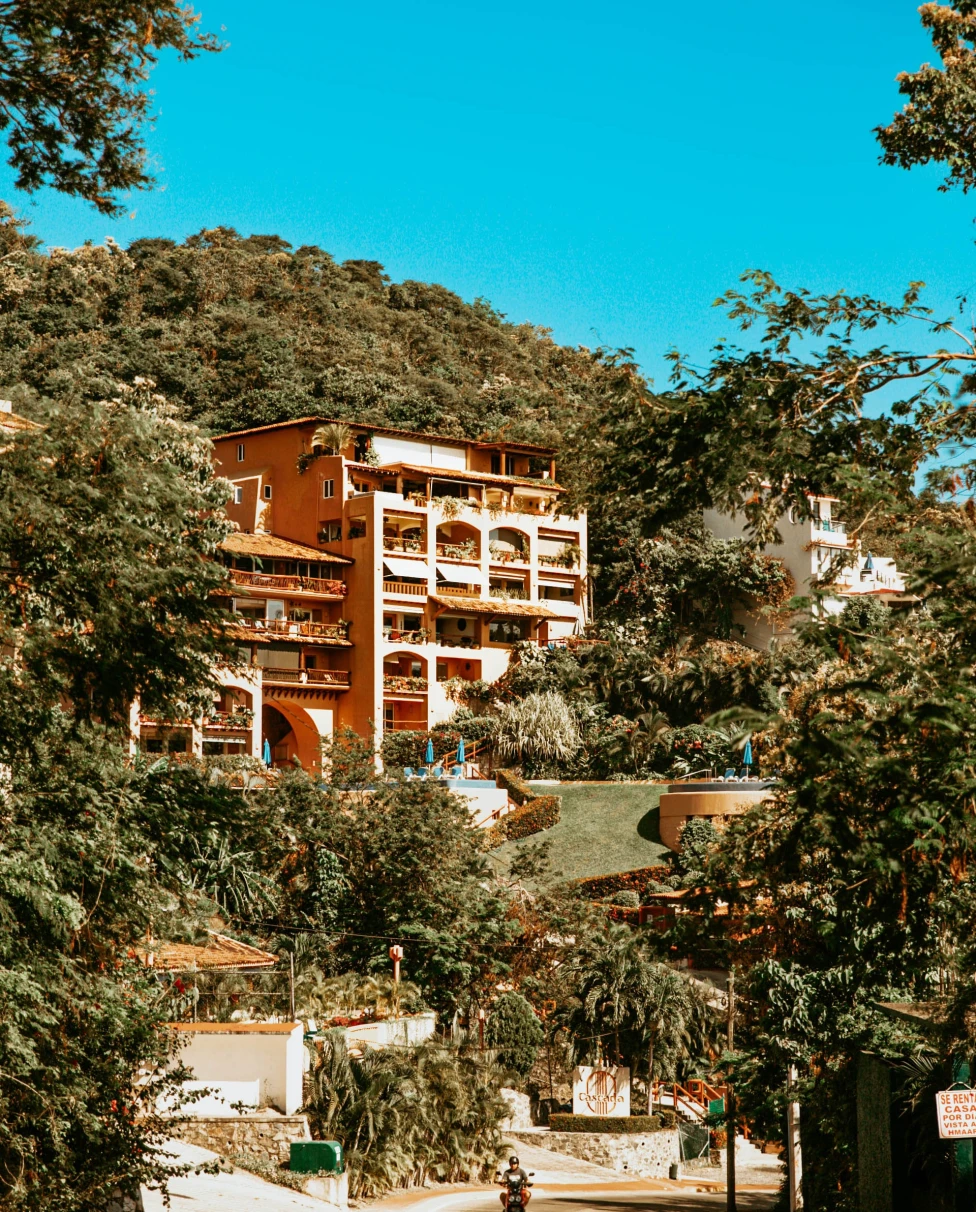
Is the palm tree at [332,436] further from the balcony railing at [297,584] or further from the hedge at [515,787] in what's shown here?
the hedge at [515,787]

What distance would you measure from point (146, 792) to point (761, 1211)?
16.8 m

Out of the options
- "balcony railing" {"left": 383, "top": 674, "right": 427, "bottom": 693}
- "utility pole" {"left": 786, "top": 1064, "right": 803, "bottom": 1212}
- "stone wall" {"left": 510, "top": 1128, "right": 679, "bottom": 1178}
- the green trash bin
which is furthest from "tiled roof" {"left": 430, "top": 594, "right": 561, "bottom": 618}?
"utility pole" {"left": 786, "top": 1064, "right": 803, "bottom": 1212}

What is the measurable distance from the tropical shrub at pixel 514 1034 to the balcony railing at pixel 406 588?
25.2m

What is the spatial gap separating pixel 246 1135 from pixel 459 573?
3730cm

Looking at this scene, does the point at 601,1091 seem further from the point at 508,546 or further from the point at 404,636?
the point at 508,546

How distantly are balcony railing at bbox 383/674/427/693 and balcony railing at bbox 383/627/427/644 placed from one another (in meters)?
1.33

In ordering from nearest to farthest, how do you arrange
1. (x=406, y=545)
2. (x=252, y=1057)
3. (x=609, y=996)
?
(x=252, y=1057)
(x=609, y=996)
(x=406, y=545)

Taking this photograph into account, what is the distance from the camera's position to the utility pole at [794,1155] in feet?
69.1

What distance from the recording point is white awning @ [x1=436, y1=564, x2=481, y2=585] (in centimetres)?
6006

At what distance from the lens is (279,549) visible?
57.1 m

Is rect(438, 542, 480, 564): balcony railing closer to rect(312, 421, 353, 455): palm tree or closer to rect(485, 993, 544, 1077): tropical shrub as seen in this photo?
rect(312, 421, 353, 455): palm tree

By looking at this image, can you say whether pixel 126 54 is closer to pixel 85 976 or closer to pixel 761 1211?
pixel 85 976

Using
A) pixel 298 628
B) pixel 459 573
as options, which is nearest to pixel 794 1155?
pixel 298 628

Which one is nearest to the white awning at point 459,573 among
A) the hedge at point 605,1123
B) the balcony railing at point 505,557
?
the balcony railing at point 505,557
